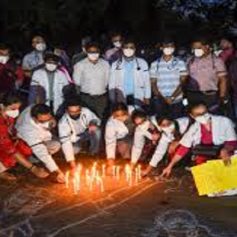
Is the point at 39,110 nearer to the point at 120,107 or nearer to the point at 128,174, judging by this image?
the point at 120,107

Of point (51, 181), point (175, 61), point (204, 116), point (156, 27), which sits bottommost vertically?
point (51, 181)

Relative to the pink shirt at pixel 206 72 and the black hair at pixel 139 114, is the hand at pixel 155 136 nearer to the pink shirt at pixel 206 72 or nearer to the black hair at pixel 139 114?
the black hair at pixel 139 114

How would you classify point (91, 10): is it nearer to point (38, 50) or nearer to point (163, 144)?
point (38, 50)

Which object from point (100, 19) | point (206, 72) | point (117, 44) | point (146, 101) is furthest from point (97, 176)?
point (100, 19)

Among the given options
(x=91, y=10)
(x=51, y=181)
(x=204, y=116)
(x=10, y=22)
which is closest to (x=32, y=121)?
(x=51, y=181)

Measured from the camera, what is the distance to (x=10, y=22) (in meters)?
23.2

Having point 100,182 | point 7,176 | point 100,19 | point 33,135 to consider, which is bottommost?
point 100,182

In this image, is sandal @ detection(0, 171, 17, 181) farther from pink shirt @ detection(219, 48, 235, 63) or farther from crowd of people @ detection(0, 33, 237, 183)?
pink shirt @ detection(219, 48, 235, 63)

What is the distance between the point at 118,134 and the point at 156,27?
12576mm

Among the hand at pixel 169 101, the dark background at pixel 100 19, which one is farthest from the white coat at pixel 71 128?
the dark background at pixel 100 19

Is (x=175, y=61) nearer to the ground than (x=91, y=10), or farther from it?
nearer to the ground

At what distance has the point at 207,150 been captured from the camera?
937 cm

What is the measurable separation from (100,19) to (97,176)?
1231 cm

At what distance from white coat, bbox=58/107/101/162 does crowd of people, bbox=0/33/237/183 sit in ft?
0.05
